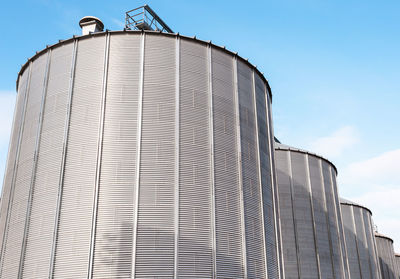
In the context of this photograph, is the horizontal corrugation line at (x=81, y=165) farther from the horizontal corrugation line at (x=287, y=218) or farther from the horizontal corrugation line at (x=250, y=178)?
the horizontal corrugation line at (x=287, y=218)

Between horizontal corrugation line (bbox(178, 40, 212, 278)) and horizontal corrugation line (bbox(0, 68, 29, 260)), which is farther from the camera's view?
horizontal corrugation line (bbox(0, 68, 29, 260))

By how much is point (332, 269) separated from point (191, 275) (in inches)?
913

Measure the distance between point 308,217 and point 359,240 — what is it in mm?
16923

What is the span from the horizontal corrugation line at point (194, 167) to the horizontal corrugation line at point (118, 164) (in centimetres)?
254

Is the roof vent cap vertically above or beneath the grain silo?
above

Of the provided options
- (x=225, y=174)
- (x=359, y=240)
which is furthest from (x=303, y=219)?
(x=225, y=174)

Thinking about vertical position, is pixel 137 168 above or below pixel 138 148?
below

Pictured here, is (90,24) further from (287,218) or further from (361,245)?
(361,245)

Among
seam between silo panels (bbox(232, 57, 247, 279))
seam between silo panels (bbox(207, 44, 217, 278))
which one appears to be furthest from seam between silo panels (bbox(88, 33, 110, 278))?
seam between silo panels (bbox(232, 57, 247, 279))

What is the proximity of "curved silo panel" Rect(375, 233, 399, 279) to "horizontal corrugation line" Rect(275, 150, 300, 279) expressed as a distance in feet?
126

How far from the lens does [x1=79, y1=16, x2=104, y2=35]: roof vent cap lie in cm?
3006

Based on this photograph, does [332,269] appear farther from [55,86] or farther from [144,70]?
[55,86]

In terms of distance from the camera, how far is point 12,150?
26359mm

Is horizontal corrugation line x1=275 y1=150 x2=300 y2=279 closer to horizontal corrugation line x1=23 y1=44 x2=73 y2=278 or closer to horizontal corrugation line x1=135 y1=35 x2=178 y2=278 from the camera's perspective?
horizontal corrugation line x1=135 y1=35 x2=178 y2=278
